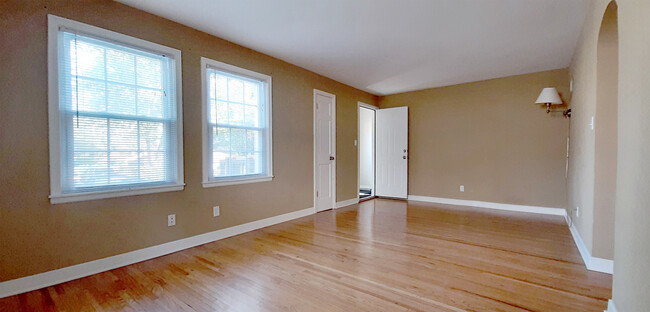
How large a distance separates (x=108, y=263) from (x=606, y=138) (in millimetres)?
4136

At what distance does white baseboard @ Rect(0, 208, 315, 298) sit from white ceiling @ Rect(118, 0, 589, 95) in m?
2.22

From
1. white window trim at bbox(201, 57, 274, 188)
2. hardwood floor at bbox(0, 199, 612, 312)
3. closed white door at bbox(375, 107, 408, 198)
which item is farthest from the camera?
closed white door at bbox(375, 107, 408, 198)

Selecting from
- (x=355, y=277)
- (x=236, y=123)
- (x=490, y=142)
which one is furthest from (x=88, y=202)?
(x=490, y=142)

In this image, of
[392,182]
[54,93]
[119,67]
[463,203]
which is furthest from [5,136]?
[463,203]

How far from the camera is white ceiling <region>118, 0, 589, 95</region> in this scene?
2441 mm

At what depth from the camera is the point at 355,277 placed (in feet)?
7.14

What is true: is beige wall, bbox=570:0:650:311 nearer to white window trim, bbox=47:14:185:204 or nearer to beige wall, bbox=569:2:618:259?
beige wall, bbox=569:2:618:259

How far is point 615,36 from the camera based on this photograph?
6.72 feet

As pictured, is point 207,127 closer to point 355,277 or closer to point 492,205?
point 355,277

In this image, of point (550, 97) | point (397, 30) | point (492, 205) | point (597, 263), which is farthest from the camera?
point (492, 205)

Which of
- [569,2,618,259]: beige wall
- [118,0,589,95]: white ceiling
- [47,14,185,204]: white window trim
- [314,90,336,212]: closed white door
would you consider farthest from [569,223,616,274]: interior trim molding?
[47,14,185,204]: white window trim

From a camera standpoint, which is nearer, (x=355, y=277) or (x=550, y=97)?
(x=355, y=277)

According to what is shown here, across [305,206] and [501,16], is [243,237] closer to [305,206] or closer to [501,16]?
[305,206]

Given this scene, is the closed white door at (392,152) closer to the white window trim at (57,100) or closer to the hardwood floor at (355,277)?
the hardwood floor at (355,277)
